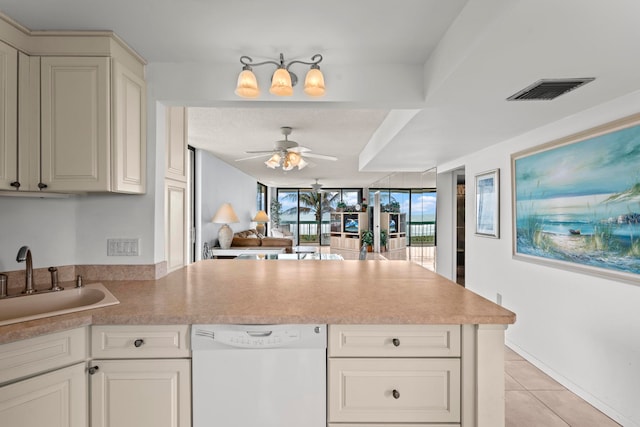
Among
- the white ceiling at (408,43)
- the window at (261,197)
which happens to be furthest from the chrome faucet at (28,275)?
the window at (261,197)

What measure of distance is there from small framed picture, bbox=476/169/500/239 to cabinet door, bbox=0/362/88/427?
362cm

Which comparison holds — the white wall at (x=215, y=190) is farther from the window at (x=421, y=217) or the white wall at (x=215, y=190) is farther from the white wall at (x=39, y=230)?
the window at (x=421, y=217)

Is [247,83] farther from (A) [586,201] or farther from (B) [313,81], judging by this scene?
(A) [586,201]

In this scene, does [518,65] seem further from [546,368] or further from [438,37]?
[546,368]

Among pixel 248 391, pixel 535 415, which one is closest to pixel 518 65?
pixel 248 391

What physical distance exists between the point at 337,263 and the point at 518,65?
1.81 m

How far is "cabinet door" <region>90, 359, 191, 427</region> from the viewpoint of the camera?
1326 millimetres

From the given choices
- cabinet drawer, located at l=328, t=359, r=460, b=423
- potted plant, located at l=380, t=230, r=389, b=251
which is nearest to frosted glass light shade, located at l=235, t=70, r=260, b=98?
cabinet drawer, located at l=328, t=359, r=460, b=423

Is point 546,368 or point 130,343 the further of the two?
point 546,368

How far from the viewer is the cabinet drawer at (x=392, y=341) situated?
1.34 metres

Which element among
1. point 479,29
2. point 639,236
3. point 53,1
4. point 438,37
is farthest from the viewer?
point 639,236

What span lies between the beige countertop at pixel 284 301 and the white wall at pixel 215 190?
10.6ft

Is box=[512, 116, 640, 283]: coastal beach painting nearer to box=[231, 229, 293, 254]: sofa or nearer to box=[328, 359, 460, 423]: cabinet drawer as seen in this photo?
box=[328, 359, 460, 423]: cabinet drawer

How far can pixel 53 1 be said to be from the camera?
146 centimetres
